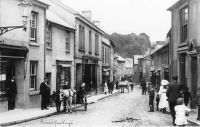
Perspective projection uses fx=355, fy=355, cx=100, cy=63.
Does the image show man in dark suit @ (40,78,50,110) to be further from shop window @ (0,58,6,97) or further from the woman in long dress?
the woman in long dress

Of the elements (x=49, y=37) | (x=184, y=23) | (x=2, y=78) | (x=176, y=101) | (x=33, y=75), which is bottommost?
(x=176, y=101)

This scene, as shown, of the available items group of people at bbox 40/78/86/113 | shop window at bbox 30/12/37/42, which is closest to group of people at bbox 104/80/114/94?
shop window at bbox 30/12/37/42

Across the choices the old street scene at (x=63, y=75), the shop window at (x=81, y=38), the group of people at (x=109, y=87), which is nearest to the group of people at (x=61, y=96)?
the old street scene at (x=63, y=75)

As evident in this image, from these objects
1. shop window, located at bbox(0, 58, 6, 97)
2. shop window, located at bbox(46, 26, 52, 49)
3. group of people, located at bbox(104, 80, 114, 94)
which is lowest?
group of people, located at bbox(104, 80, 114, 94)

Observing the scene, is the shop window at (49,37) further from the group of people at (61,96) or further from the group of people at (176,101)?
the group of people at (176,101)

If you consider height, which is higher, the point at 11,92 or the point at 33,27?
the point at 33,27

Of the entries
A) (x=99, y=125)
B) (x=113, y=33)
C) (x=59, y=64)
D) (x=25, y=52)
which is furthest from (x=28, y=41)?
(x=113, y=33)

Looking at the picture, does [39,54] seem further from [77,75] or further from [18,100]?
[77,75]

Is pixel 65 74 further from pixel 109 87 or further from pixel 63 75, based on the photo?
pixel 109 87

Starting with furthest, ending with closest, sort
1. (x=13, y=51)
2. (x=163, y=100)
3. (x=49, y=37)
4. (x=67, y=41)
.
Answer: (x=67, y=41), (x=49, y=37), (x=163, y=100), (x=13, y=51)

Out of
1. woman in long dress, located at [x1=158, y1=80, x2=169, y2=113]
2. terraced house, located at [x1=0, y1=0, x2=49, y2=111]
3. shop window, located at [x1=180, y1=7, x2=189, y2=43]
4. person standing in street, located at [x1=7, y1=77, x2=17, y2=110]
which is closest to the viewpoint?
terraced house, located at [x1=0, y1=0, x2=49, y2=111]

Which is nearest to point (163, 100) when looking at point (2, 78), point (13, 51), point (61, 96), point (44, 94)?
point (61, 96)

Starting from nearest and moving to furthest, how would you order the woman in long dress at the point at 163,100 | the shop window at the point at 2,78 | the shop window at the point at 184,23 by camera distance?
the shop window at the point at 2,78, the woman in long dress at the point at 163,100, the shop window at the point at 184,23

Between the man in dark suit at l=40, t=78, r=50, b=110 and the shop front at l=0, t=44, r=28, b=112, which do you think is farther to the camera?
the man in dark suit at l=40, t=78, r=50, b=110
